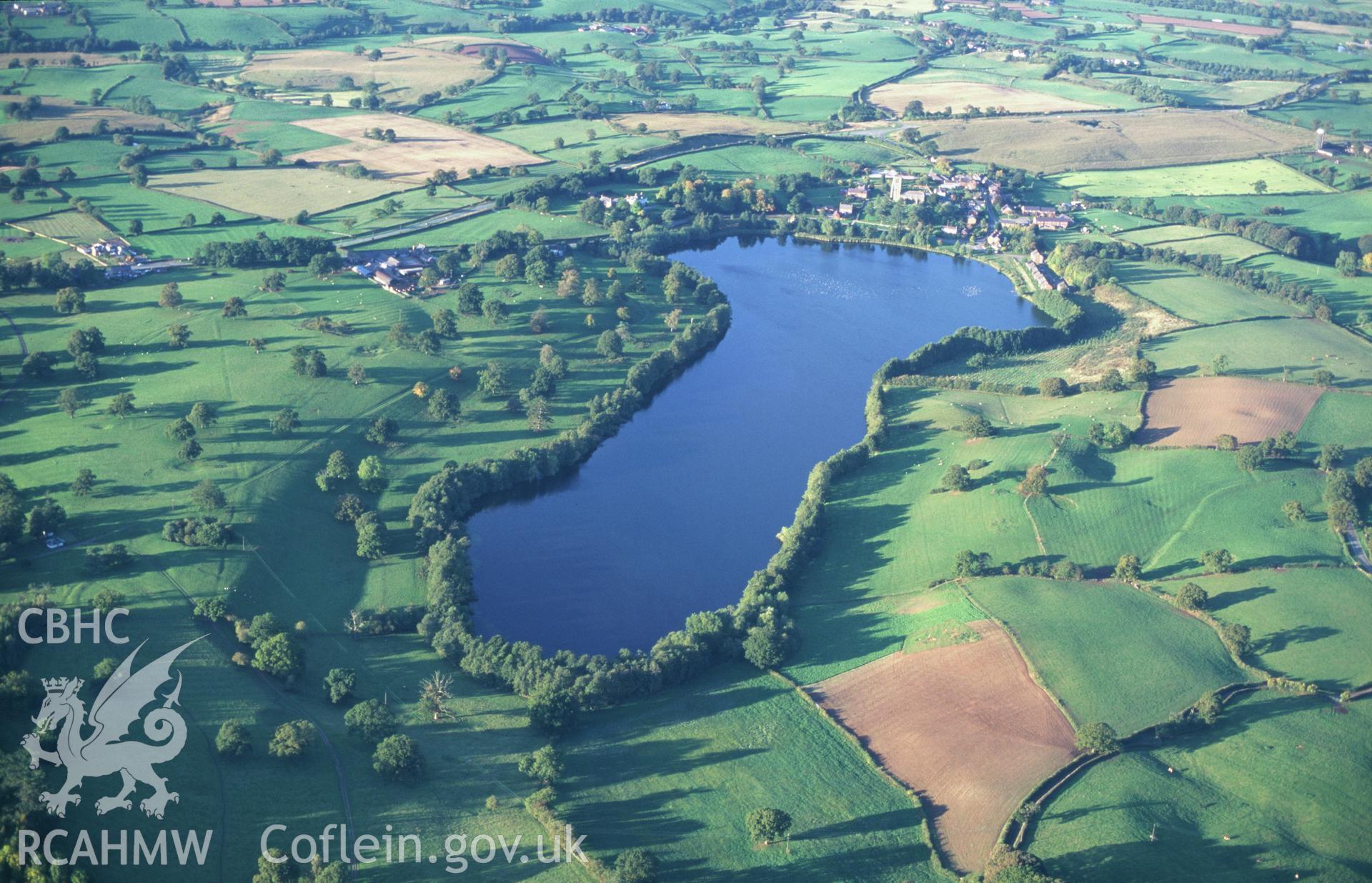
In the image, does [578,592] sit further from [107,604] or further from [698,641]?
[107,604]

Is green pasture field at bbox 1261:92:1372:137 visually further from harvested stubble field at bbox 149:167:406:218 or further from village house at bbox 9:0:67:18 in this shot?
village house at bbox 9:0:67:18

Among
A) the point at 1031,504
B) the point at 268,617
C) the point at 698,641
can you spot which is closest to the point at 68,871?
the point at 268,617

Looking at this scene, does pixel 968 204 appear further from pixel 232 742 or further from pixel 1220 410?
pixel 232 742

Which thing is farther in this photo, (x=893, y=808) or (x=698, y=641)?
(x=698, y=641)

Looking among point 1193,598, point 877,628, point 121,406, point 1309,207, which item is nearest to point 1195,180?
point 1309,207

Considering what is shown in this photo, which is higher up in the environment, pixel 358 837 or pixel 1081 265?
pixel 1081 265

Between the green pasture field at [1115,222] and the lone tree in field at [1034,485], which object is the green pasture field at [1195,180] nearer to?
the green pasture field at [1115,222]

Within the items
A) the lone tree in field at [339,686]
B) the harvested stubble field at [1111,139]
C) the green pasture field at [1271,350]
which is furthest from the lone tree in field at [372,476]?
the harvested stubble field at [1111,139]
